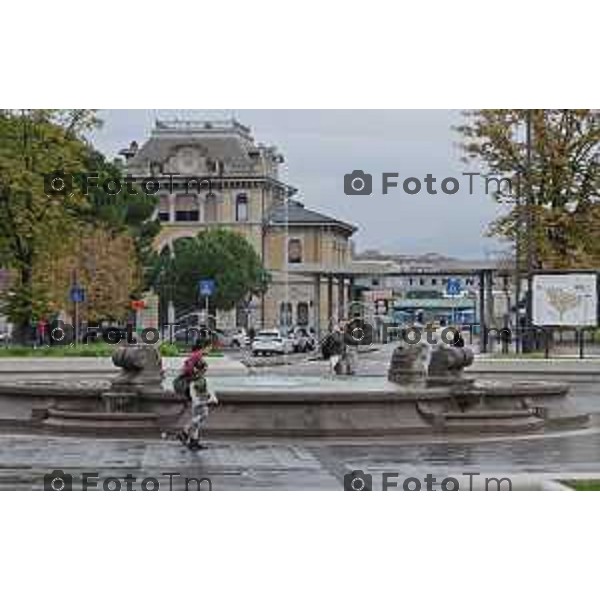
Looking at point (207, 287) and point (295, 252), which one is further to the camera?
point (295, 252)

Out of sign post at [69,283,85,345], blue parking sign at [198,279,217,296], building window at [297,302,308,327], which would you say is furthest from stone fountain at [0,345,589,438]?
building window at [297,302,308,327]

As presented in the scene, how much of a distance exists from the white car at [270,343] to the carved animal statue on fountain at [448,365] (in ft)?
79.2

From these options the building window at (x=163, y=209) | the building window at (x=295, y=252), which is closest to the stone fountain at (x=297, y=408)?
the building window at (x=163, y=209)

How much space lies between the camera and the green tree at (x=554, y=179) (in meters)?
50.5

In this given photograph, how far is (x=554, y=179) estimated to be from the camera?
2025 inches

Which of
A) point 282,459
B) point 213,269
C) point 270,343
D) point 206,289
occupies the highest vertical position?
point 213,269

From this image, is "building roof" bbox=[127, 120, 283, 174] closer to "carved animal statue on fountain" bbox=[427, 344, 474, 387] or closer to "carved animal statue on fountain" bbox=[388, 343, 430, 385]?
"carved animal statue on fountain" bbox=[388, 343, 430, 385]

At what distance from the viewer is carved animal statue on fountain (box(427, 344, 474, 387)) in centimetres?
2294

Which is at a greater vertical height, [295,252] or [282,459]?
[295,252]

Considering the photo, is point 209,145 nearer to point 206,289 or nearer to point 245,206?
point 245,206

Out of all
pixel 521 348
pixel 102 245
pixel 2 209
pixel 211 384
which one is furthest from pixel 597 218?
pixel 211 384

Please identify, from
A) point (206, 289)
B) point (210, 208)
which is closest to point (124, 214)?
point (206, 289)

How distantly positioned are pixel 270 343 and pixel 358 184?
2717 cm
